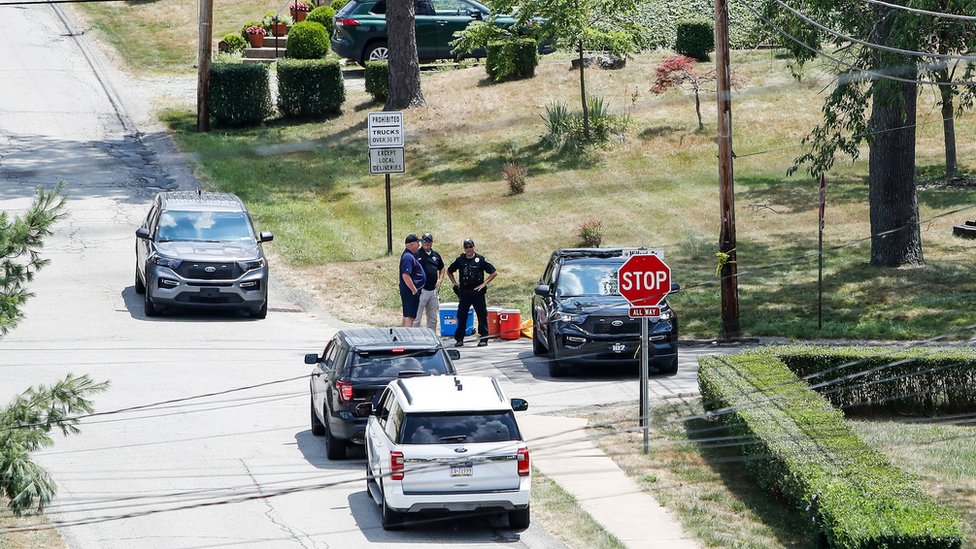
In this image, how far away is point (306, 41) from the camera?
1631 inches

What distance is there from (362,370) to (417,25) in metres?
27.3

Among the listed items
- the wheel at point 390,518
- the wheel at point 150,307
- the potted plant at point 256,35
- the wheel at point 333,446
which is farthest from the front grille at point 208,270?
the potted plant at point 256,35

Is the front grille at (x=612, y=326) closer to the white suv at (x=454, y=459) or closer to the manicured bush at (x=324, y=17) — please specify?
the white suv at (x=454, y=459)

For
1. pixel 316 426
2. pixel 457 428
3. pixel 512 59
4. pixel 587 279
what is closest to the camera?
pixel 457 428

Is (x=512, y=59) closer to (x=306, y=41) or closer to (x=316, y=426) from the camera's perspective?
(x=306, y=41)

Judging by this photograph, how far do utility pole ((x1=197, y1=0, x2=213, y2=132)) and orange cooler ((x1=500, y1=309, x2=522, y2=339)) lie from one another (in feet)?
49.7

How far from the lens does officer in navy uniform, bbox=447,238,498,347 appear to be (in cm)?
2181

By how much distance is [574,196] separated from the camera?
3194 cm

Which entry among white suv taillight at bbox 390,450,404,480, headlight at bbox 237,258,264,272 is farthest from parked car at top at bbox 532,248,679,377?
white suv taillight at bbox 390,450,404,480

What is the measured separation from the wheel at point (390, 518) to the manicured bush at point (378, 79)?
26.0 m

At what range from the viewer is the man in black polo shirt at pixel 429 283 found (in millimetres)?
22000

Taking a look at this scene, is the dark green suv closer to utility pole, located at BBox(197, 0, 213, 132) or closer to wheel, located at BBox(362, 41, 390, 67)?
wheel, located at BBox(362, 41, 390, 67)

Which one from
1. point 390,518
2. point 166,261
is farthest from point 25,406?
point 166,261

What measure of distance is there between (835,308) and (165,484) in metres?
13.7
